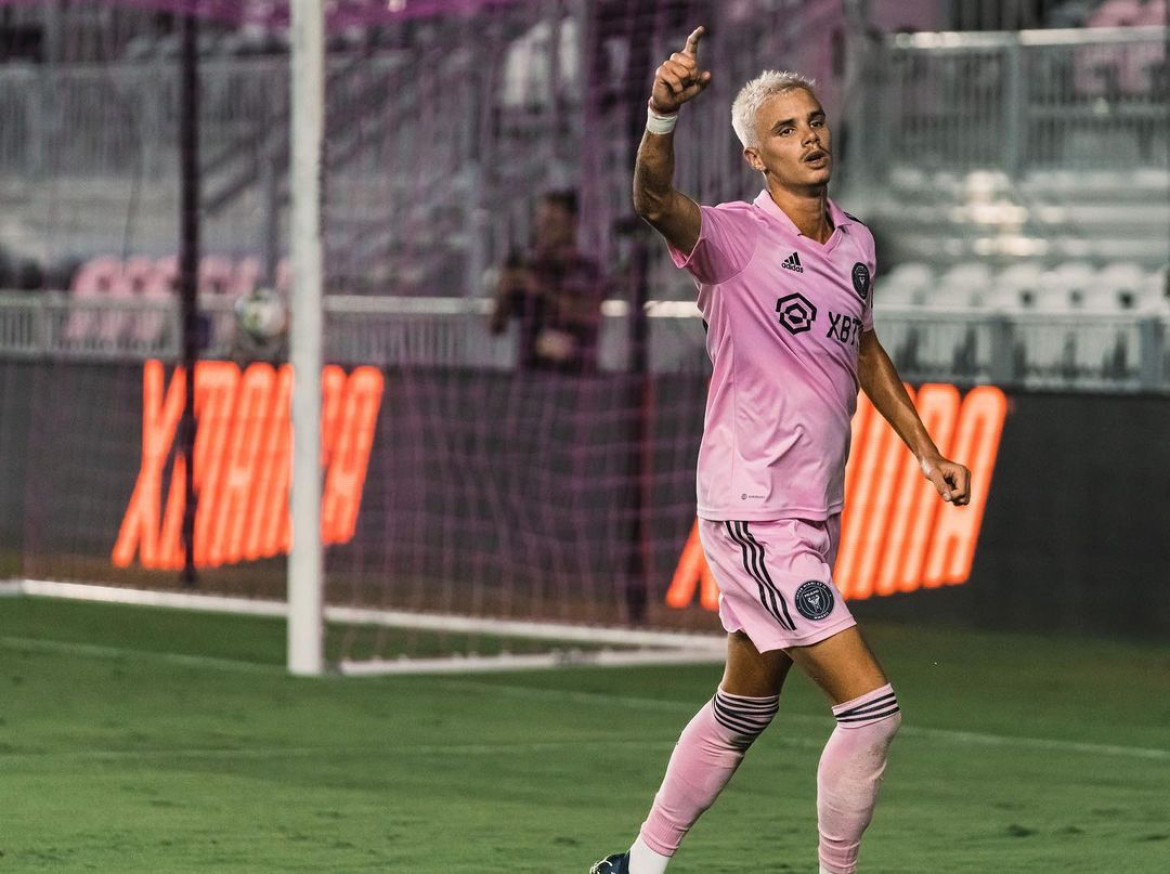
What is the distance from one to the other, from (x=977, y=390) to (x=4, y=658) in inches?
189

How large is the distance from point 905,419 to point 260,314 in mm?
8768

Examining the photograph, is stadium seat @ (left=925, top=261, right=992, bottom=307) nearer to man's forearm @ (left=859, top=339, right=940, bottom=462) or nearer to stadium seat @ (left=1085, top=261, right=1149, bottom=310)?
stadium seat @ (left=1085, top=261, right=1149, bottom=310)

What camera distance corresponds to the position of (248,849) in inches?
280

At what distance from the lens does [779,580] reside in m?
5.78

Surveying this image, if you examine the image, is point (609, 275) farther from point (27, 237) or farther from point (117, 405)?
point (27, 237)

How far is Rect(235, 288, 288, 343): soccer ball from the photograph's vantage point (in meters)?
14.5

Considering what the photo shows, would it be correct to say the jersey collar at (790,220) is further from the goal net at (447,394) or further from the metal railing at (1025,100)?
the metal railing at (1025,100)

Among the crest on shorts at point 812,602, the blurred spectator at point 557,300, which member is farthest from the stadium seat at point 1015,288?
the crest on shorts at point 812,602

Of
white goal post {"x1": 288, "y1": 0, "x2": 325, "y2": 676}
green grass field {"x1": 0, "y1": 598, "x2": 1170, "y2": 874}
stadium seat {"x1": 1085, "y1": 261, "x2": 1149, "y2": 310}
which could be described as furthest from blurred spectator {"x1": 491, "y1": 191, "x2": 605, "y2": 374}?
stadium seat {"x1": 1085, "y1": 261, "x2": 1149, "y2": 310}

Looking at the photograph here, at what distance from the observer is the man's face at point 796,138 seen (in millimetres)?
5848

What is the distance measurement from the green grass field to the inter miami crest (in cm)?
168

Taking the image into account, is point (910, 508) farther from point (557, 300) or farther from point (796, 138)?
point (796, 138)

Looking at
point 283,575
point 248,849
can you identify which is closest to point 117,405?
point 283,575

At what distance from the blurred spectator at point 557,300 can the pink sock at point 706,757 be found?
7740 mm
